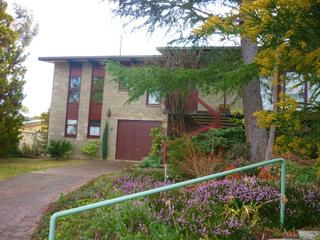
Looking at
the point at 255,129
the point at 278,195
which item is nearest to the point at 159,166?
the point at 255,129

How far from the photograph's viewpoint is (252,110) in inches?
454

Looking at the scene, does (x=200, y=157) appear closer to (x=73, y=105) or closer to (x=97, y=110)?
(x=97, y=110)

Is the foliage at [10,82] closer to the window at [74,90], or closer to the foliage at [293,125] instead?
the window at [74,90]

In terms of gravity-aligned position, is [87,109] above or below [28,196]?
above

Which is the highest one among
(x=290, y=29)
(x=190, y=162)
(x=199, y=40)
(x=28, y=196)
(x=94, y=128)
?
(x=199, y=40)

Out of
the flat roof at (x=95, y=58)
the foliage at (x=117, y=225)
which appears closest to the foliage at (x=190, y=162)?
the foliage at (x=117, y=225)

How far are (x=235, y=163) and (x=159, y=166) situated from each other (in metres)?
3.60

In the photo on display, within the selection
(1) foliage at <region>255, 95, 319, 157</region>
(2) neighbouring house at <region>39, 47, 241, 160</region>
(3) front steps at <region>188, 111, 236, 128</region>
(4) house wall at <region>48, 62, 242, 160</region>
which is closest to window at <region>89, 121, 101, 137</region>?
(2) neighbouring house at <region>39, 47, 241, 160</region>

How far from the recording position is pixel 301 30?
170 inches

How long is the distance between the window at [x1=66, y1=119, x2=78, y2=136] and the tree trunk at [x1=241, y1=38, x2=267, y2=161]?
1276cm

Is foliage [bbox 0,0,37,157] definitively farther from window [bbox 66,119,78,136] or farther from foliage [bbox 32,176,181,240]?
foliage [bbox 32,176,181,240]

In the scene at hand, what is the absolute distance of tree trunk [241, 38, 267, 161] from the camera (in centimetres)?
1130

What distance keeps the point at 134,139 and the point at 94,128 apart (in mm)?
2536

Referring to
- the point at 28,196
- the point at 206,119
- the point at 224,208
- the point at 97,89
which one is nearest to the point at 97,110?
the point at 97,89
